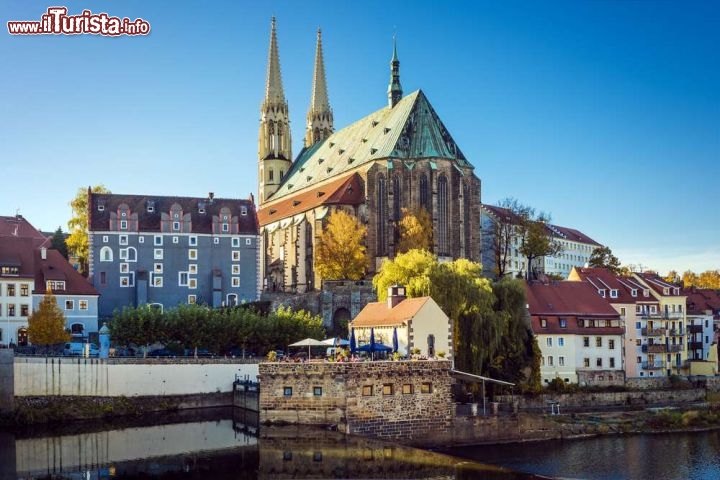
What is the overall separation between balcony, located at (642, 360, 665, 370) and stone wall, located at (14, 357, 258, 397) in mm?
34610

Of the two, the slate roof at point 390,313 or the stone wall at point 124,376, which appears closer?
the slate roof at point 390,313

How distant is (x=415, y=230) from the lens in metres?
99.1

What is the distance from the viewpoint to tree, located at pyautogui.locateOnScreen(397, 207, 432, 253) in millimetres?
98562

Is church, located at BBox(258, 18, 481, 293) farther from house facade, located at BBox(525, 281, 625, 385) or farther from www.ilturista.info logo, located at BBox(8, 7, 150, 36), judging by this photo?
www.ilturista.info logo, located at BBox(8, 7, 150, 36)

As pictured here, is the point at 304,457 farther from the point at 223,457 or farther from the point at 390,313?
the point at 390,313

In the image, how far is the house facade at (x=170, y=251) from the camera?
86.3m

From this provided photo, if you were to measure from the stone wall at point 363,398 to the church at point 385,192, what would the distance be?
52580 mm

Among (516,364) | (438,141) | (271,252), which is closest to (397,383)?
(516,364)

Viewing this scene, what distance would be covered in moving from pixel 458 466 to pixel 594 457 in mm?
9534

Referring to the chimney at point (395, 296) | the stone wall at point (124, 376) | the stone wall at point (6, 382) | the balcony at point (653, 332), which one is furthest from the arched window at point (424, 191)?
the stone wall at point (6, 382)

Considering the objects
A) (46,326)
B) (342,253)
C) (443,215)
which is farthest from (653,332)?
(46,326)

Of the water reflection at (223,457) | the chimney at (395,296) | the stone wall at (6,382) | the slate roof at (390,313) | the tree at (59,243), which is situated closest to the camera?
the water reflection at (223,457)

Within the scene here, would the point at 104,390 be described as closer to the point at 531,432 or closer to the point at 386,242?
the point at 531,432

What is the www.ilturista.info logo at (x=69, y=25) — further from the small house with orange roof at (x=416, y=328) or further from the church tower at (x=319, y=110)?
the church tower at (x=319, y=110)
